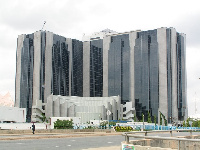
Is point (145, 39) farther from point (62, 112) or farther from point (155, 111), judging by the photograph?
point (62, 112)

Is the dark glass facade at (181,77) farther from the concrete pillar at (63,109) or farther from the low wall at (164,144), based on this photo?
the low wall at (164,144)

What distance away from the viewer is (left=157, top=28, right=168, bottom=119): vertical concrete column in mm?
181125

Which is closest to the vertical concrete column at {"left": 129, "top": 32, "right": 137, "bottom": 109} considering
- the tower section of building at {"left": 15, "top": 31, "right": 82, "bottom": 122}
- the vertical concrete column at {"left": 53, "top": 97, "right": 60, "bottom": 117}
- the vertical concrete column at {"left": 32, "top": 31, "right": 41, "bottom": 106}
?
the tower section of building at {"left": 15, "top": 31, "right": 82, "bottom": 122}

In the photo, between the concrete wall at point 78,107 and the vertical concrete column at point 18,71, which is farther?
the vertical concrete column at point 18,71

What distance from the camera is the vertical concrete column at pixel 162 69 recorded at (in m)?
181

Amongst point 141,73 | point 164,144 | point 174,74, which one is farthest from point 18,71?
point 164,144

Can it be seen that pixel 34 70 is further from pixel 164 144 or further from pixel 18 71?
pixel 164 144

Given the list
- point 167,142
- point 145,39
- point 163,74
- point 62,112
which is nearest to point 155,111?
point 163,74

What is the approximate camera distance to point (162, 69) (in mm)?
185750

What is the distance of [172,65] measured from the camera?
614 ft

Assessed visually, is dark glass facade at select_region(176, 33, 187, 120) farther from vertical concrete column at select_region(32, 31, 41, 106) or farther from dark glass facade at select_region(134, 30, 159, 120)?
vertical concrete column at select_region(32, 31, 41, 106)

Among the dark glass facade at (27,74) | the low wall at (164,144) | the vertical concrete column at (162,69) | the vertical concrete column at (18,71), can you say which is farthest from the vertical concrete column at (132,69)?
Result: the low wall at (164,144)

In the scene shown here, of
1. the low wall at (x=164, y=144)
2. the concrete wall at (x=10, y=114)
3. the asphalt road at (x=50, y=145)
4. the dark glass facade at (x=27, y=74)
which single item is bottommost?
the concrete wall at (x=10, y=114)

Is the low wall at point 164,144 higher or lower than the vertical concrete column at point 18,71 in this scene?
lower
